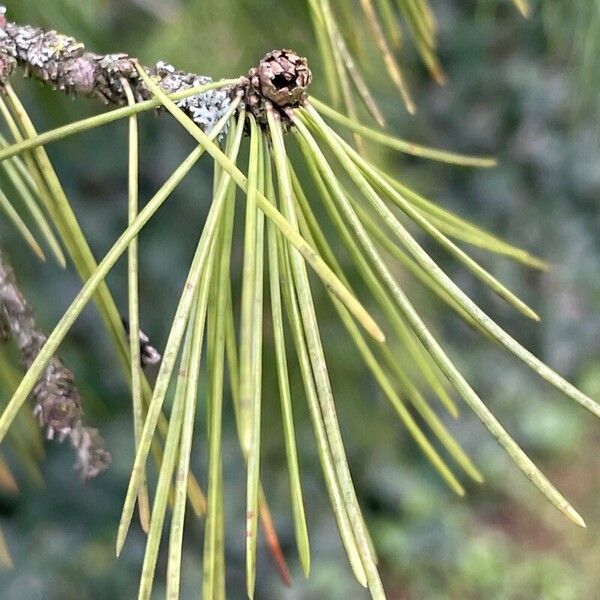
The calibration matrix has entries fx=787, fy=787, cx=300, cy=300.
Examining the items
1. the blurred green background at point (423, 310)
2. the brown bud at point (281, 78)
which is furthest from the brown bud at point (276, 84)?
the blurred green background at point (423, 310)

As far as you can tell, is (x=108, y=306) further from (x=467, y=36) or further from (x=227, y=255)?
(x=467, y=36)

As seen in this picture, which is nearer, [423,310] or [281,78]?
[281,78]

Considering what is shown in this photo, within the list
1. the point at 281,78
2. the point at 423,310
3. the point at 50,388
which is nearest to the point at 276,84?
the point at 281,78

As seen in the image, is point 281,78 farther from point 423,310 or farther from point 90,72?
point 423,310

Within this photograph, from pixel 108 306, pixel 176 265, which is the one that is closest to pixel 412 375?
pixel 176 265

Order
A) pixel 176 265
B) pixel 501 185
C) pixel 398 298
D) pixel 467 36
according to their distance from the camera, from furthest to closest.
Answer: pixel 501 185 < pixel 467 36 < pixel 176 265 < pixel 398 298
